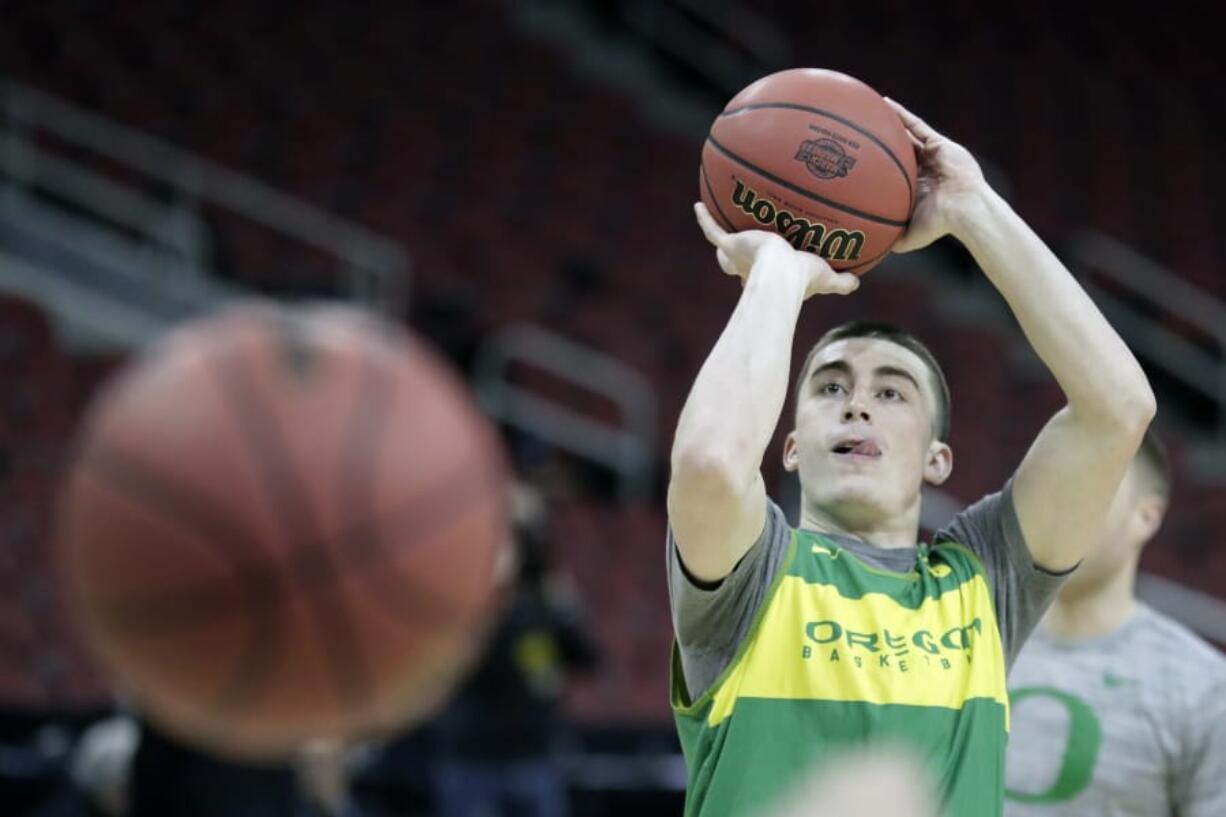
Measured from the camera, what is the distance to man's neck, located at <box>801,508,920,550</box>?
329 cm

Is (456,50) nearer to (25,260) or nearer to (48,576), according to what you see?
(25,260)

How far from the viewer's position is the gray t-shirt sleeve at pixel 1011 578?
328cm

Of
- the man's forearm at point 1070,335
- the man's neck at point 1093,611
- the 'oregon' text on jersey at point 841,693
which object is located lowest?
the man's neck at point 1093,611

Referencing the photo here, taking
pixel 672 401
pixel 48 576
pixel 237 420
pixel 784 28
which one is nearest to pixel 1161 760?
pixel 237 420

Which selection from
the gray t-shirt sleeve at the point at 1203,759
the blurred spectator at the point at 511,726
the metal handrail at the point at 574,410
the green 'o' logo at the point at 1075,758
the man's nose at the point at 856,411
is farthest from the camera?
the metal handrail at the point at 574,410

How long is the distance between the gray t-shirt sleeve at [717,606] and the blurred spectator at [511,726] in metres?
3.88

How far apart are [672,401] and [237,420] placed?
9.53 m

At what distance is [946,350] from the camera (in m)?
13.0

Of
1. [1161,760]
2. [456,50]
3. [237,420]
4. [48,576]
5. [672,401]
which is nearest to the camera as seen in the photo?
[237,420]

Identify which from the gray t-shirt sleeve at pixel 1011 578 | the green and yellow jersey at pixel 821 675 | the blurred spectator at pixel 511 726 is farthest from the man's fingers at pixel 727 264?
the blurred spectator at pixel 511 726

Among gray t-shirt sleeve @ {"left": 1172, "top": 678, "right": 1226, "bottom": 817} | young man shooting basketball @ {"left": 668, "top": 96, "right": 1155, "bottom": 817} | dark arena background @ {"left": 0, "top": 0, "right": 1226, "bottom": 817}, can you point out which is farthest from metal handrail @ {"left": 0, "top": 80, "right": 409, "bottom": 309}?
young man shooting basketball @ {"left": 668, "top": 96, "right": 1155, "bottom": 817}

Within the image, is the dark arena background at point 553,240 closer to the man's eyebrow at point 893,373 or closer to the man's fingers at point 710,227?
the man's fingers at point 710,227

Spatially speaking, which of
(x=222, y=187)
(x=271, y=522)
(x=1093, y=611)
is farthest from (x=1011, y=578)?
(x=222, y=187)

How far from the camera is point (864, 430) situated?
10.6 ft
